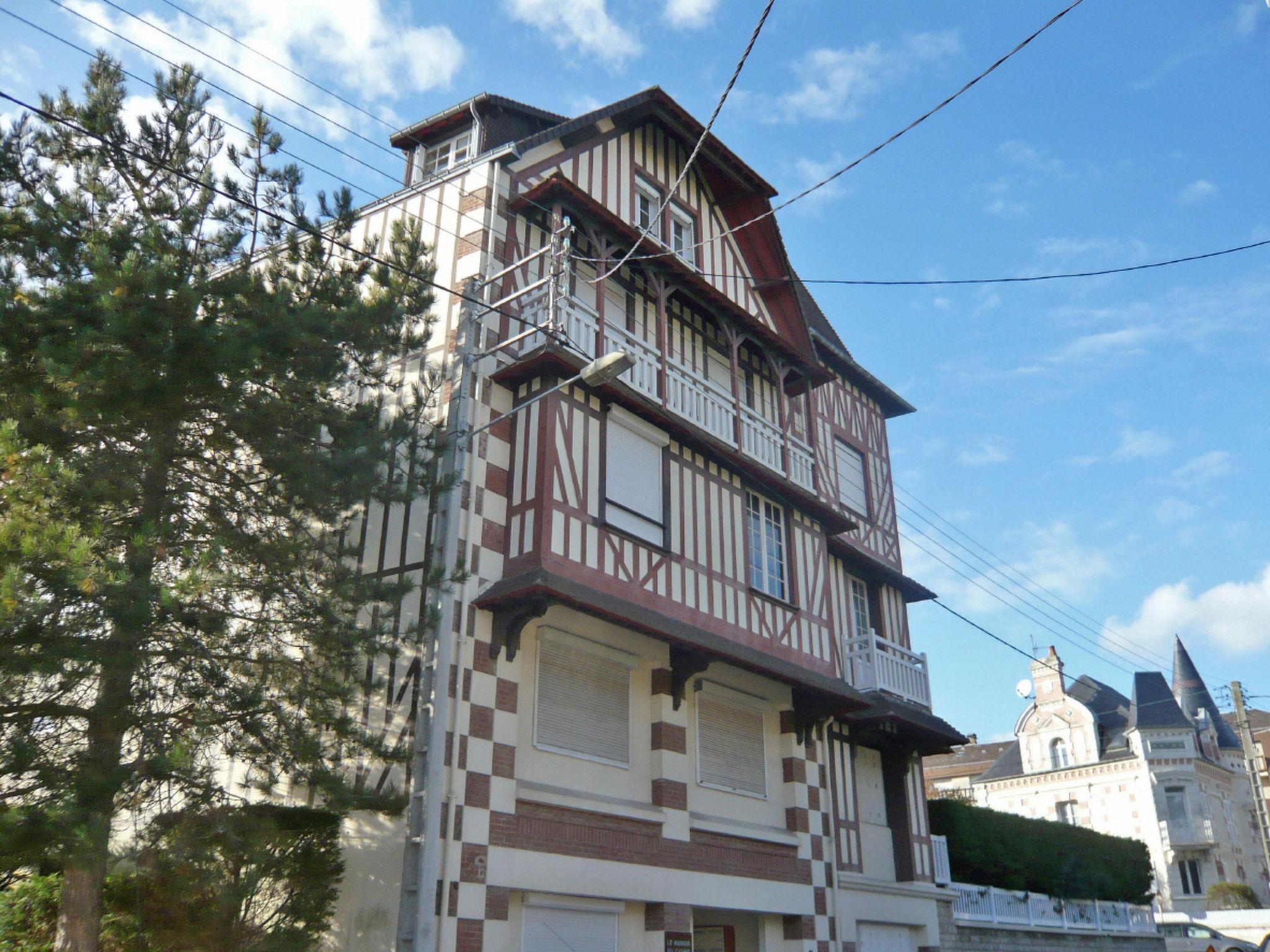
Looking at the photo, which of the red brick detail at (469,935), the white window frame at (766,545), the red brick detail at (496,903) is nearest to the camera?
the red brick detail at (469,935)

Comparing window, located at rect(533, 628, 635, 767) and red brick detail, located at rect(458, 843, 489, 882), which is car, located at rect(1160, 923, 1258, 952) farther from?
red brick detail, located at rect(458, 843, 489, 882)

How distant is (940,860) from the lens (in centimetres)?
1823

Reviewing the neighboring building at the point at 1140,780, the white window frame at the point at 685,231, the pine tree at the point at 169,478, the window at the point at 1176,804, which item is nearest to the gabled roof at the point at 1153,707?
the neighboring building at the point at 1140,780

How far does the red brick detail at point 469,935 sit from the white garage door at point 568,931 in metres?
0.77

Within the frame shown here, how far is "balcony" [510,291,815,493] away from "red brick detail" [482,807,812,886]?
4.56m

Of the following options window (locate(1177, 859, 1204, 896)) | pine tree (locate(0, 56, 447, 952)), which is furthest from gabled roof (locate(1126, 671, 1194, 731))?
pine tree (locate(0, 56, 447, 952))

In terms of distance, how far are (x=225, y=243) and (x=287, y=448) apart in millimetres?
1750

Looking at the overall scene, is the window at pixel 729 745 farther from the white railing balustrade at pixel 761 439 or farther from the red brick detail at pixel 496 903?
the red brick detail at pixel 496 903

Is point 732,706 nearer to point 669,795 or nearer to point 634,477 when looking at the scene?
point 669,795

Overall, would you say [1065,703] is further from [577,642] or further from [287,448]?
[287,448]

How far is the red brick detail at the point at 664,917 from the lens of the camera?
37.3 feet

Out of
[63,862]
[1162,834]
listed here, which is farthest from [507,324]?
[1162,834]

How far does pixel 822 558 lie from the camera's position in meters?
15.7

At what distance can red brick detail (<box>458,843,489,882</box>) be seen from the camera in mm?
9531
